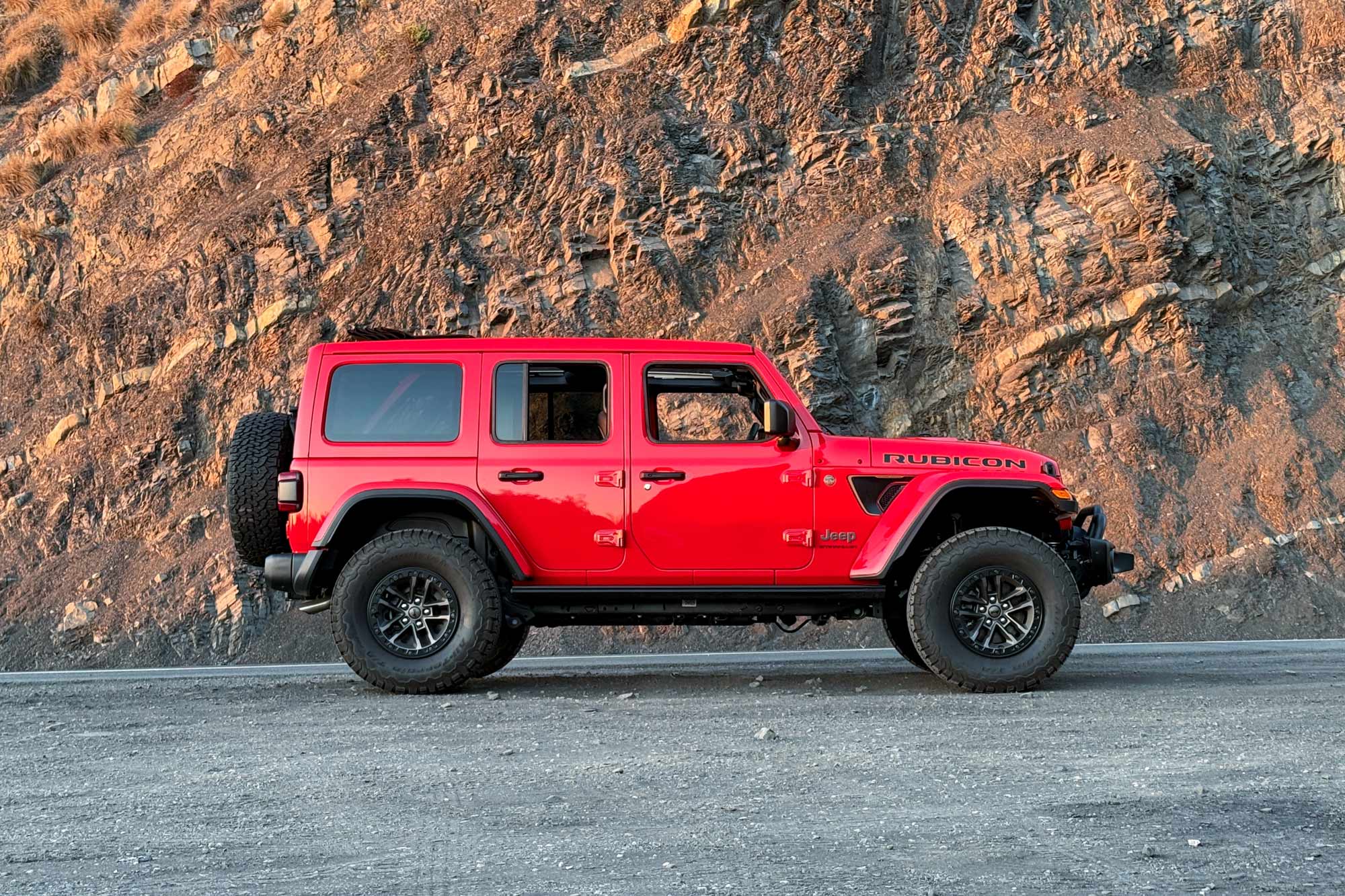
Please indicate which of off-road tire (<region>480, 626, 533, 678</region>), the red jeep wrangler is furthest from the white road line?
the red jeep wrangler

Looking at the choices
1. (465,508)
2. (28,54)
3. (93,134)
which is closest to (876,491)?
(465,508)

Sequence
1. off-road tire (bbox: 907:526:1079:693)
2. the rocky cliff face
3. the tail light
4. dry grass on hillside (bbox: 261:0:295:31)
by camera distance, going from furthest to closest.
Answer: dry grass on hillside (bbox: 261:0:295:31), the rocky cliff face, the tail light, off-road tire (bbox: 907:526:1079:693)

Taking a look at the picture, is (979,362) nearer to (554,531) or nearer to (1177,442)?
(1177,442)

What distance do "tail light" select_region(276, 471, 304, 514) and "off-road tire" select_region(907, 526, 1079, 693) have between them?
4.03m

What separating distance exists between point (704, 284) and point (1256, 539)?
29.4 ft

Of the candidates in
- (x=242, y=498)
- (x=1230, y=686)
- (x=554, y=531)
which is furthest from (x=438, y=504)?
(x=1230, y=686)

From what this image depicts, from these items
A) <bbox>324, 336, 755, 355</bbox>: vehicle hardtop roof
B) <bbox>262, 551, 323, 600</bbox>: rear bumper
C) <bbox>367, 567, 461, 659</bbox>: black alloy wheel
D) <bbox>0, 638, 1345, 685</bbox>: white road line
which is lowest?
<bbox>0, 638, 1345, 685</bbox>: white road line

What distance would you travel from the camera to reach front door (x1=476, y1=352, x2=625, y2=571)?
809 centimetres

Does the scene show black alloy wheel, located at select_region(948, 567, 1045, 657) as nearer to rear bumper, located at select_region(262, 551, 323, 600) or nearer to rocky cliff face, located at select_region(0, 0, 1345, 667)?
rear bumper, located at select_region(262, 551, 323, 600)

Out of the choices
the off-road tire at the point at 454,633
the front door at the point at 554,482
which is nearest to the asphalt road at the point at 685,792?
the off-road tire at the point at 454,633

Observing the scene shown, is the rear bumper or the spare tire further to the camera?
the spare tire

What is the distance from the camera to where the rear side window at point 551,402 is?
8227 millimetres

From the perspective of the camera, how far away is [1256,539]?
682 inches

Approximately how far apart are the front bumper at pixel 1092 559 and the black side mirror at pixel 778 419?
2156 mm
